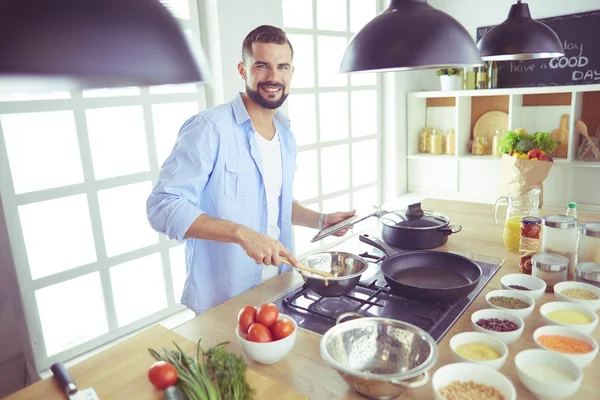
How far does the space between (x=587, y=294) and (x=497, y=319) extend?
346mm

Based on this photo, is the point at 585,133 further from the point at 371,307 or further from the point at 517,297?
the point at 371,307

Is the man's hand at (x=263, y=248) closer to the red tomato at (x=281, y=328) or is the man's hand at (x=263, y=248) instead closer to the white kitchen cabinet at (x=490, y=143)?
the red tomato at (x=281, y=328)

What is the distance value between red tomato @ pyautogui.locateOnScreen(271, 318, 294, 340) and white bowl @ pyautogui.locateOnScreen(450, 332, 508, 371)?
0.38m

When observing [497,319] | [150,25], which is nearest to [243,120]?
[497,319]

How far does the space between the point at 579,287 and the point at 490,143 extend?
8.44 ft

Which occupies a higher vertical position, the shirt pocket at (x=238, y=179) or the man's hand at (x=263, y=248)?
the shirt pocket at (x=238, y=179)

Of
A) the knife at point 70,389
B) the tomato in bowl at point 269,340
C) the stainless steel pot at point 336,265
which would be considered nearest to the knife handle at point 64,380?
the knife at point 70,389

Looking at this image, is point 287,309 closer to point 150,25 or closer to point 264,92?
point 264,92

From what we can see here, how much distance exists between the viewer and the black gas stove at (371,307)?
47.9 inches

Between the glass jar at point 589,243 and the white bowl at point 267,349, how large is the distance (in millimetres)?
1073

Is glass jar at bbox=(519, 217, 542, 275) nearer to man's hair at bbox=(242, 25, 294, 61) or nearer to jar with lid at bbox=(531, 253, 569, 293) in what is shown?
jar with lid at bbox=(531, 253, 569, 293)

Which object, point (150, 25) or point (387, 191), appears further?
point (387, 191)

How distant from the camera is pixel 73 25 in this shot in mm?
419

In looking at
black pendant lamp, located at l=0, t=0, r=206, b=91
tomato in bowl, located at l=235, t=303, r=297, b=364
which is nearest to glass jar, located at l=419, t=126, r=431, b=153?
tomato in bowl, located at l=235, t=303, r=297, b=364
